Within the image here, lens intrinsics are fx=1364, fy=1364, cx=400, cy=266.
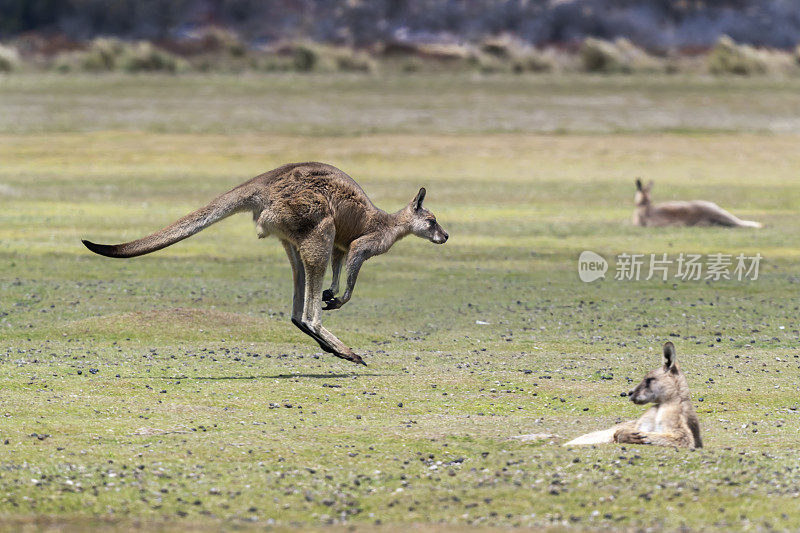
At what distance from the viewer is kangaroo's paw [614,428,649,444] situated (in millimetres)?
8945

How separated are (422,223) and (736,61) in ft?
164

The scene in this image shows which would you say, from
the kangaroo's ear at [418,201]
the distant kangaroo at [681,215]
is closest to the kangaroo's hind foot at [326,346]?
the kangaroo's ear at [418,201]

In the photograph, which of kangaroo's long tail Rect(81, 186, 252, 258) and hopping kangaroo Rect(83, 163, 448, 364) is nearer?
kangaroo's long tail Rect(81, 186, 252, 258)

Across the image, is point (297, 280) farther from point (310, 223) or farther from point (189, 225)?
point (189, 225)

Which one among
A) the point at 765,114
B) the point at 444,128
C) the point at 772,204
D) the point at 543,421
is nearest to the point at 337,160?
the point at 444,128

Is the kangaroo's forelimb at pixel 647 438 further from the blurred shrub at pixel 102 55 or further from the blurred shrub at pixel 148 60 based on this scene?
the blurred shrub at pixel 102 55

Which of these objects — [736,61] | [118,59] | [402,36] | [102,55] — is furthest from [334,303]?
[402,36]

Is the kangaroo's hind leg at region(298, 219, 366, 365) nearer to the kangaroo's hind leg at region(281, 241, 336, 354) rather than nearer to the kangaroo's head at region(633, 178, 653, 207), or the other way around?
the kangaroo's hind leg at region(281, 241, 336, 354)

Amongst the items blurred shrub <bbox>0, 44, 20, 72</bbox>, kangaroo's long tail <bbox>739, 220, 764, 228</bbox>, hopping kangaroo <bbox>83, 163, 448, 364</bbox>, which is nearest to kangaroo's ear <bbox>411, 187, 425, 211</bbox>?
hopping kangaroo <bbox>83, 163, 448, 364</bbox>

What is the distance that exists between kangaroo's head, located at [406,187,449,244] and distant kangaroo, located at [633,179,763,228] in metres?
13.8

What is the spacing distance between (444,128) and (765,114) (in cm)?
1198

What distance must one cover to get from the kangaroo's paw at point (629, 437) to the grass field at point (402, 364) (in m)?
0.26

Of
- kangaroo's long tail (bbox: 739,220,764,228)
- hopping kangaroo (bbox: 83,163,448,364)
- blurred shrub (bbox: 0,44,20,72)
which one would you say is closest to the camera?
hopping kangaroo (bbox: 83,163,448,364)

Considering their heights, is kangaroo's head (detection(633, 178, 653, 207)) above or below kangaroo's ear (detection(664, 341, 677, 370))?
below
